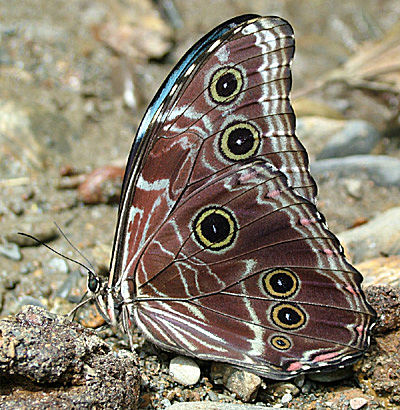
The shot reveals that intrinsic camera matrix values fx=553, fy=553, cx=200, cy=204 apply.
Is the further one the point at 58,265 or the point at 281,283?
the point at 58,265

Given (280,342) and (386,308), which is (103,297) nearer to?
(280,342)

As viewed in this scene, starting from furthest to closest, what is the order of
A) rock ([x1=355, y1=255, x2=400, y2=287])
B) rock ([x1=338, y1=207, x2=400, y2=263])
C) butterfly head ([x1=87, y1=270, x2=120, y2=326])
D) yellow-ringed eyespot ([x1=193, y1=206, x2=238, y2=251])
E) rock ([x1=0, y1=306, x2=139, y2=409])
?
rock ([x1=338, y1=207, x2=400, y2=263])
rock ([x1=355, y1=255, x2=400, y2=287])
butterfly head ([x1=87, y1=270, x2=120, y2=326])
yellow-ringed eyespot ([x1=193, y1=206, x2=238, y2=251])
rock ([x1=0, y1=306, x2=139, y2=409])

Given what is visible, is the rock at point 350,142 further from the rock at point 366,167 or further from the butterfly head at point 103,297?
the butterfly head at point 103,297

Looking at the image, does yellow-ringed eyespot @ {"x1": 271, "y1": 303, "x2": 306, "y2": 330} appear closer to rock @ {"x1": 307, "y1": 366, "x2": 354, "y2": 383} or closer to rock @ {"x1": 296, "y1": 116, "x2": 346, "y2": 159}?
rock @ {"x1": 307, "y1": 366, "x2": 354, "y2": 383}

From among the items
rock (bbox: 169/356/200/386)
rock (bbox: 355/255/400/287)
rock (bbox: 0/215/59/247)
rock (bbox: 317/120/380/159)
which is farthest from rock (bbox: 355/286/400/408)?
rock (bbox: 0/215/59/247)

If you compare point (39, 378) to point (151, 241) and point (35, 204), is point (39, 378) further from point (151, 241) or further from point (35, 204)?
point (35, 204)

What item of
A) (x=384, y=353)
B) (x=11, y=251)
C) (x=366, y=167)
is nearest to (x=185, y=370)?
(x=384, y=353)

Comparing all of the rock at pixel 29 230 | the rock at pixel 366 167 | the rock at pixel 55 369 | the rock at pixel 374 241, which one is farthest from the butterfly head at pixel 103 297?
the rock at pixel 366 167
